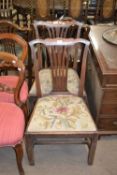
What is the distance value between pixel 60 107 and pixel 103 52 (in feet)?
1.72

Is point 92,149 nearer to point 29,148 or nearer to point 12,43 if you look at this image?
point 29,148

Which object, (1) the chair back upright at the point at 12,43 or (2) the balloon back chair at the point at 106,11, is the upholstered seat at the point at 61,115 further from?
(2) the balloon back chair at the point at 106,11

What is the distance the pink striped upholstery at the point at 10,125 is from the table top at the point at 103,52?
2.12 ft

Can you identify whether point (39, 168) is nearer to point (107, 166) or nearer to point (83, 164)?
point (83, 164)

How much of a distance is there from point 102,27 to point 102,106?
0.87m

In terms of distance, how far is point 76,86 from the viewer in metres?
1.94

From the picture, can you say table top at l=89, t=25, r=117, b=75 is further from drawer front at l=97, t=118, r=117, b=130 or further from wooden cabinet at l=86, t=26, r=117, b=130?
drawer front at l=97, t=118, r=117, b=130

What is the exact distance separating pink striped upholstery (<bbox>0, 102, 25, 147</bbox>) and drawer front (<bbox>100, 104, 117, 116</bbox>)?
0.60 metres

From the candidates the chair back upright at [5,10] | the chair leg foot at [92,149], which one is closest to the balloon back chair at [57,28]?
the chair back upright at [5,10]

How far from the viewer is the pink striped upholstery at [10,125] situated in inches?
57.5

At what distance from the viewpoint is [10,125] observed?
151cm

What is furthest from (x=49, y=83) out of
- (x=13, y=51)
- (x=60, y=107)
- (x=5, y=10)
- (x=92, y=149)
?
(x=5, y=10)

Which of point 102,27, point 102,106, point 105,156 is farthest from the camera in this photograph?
point 102,27

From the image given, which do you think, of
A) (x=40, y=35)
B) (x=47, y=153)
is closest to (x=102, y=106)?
(x=47, y=153)
